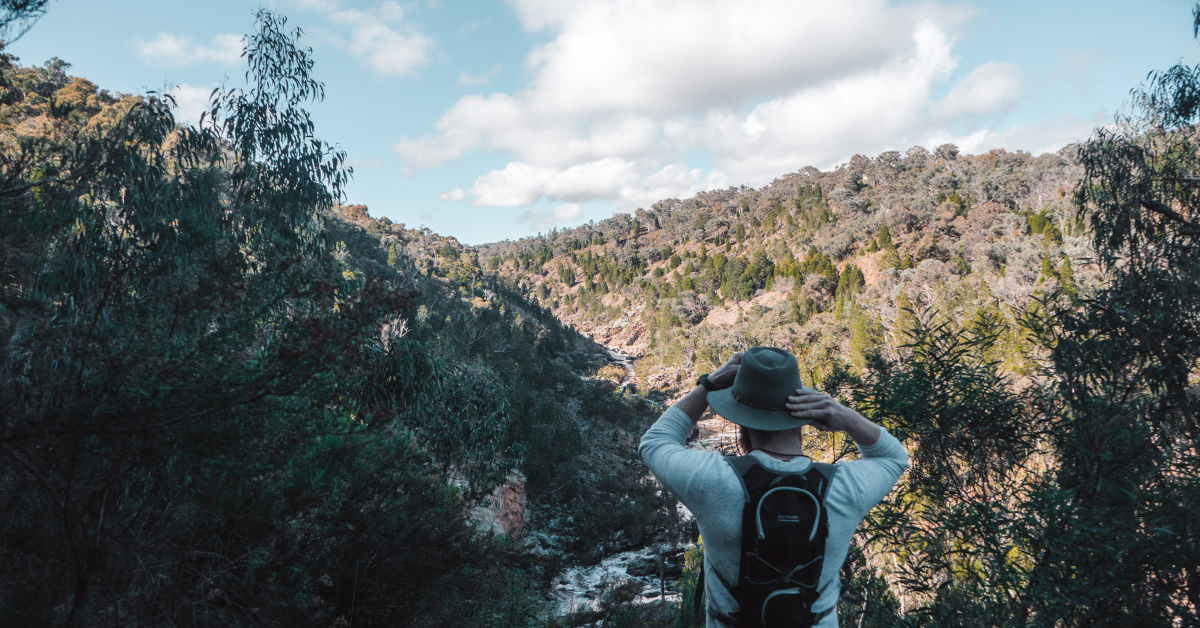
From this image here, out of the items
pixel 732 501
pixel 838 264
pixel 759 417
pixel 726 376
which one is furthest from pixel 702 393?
pixel 838 264

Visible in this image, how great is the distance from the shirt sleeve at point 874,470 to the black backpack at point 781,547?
9cm

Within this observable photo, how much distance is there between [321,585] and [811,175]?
180 ft

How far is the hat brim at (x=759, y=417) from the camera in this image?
110 cm

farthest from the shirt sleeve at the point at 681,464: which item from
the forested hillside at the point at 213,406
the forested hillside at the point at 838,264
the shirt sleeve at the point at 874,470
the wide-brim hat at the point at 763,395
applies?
the forested hillside at the point at 838,264

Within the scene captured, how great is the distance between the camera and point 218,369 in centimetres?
242

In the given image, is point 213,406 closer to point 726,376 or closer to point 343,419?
point 726,376

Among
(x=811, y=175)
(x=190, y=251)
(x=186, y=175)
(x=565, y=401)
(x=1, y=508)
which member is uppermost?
(x=811, y=175)

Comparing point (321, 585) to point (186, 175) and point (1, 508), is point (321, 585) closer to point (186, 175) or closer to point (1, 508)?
point (1, 508)

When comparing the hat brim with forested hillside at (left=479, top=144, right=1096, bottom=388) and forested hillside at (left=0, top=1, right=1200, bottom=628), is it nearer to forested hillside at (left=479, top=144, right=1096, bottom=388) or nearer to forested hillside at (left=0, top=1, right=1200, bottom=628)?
forested hillside at (left=0, top=1, right=1200, bottom=628)

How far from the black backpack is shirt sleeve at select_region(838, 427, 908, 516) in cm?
9

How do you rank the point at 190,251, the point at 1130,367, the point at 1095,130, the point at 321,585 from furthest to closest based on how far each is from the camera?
the point at 1095,130
the point at 190,251
the point at 1130,367
the point at 321,585

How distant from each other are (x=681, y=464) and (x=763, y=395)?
0.23 m

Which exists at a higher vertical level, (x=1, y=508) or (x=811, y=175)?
(x=811, y=175)

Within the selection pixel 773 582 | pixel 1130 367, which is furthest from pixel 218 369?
pixel 1130 367
